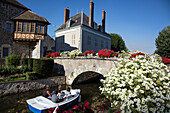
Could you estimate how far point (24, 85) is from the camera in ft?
33.3

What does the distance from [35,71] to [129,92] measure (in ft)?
35.0

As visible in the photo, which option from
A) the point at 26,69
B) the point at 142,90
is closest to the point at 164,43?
the point at 142,90

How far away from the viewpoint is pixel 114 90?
331 centimetres

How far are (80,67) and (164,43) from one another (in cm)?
941

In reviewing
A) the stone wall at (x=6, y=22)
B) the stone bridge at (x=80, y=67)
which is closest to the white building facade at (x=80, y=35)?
the stone bridge at (x=80, y=67)

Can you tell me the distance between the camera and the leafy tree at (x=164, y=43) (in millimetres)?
12711

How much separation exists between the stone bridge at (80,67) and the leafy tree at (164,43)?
24.3 ft

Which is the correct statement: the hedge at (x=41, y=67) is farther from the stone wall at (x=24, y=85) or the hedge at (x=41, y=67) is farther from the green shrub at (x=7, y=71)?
the green shrub at (x=7, y=71)

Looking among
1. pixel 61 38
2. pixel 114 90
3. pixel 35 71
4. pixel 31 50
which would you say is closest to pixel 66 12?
pixel 61 38

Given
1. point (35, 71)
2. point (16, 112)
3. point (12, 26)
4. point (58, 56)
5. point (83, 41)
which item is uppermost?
point (12, 26)

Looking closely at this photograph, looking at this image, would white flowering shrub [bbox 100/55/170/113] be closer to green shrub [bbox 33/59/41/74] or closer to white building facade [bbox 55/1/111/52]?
green shrub [bbox 33/59/41/74]

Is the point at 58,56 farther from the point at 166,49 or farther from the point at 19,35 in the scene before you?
the point at 166,49

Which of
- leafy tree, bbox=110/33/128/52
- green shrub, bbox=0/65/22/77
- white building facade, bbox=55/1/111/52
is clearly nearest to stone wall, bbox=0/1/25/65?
green shrub, bbox=0/65/22/77

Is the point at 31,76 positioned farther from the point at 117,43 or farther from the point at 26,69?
the point at 117,43
